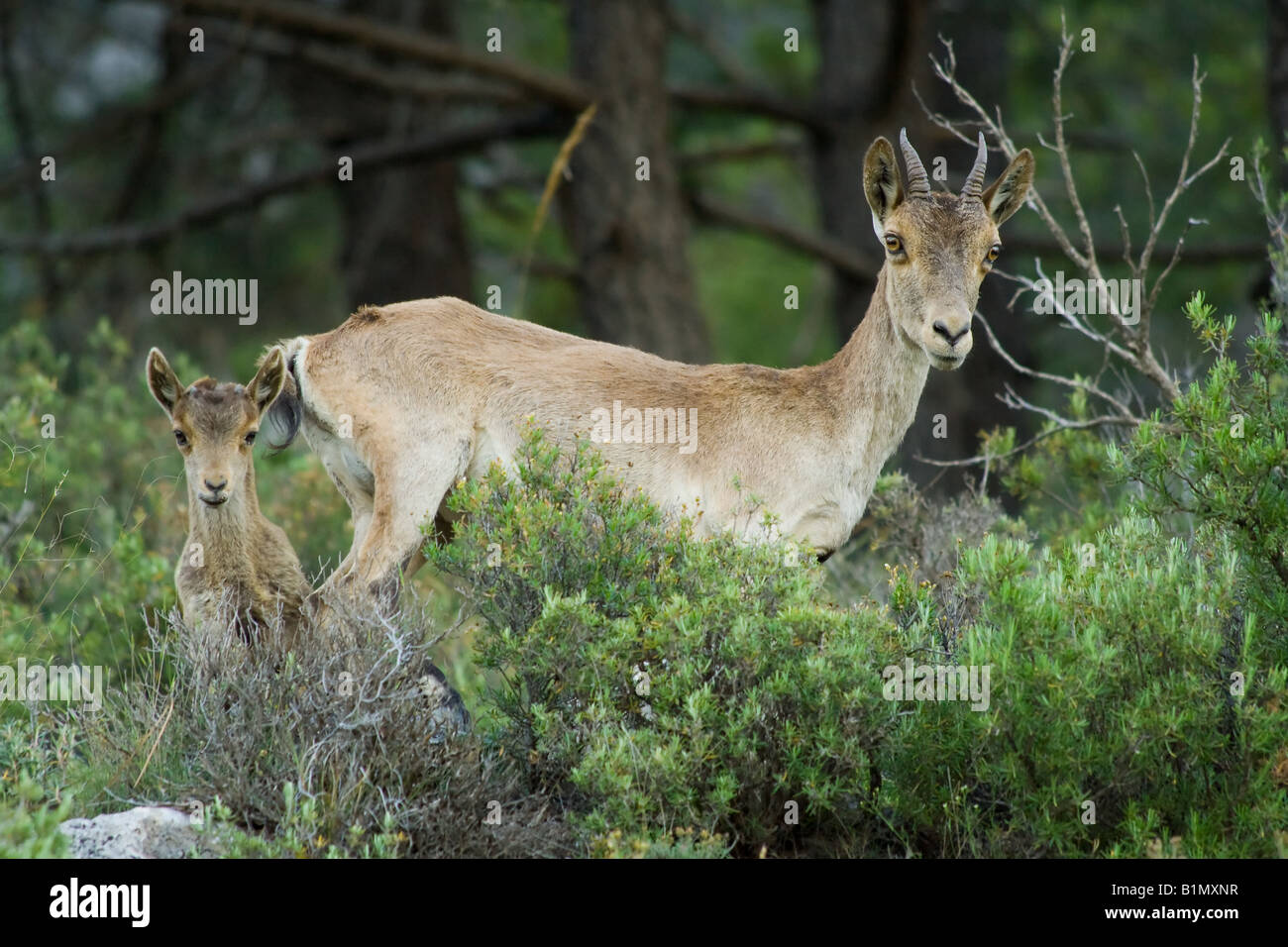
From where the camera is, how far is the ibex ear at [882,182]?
23.1 feet

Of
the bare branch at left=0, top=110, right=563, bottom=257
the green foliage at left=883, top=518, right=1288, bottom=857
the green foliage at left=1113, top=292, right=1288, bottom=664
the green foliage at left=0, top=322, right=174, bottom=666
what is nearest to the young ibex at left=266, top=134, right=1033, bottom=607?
the green foliage at left=1113, top=292, right=1288, bottom=664

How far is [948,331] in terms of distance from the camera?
6590mm

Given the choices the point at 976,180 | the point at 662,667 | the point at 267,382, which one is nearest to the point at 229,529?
the point at 267,382

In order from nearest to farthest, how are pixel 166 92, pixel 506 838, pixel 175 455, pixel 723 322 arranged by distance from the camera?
pixel 506 838 < pixel 175 455 < pixel 166 92 < pixel 723 322

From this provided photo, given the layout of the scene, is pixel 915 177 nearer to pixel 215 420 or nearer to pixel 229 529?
pixel 215 420

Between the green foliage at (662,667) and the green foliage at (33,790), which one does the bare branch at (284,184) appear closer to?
the green foliage at (33,790)

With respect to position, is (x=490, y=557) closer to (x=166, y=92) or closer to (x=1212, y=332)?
(x=1212, y=332)

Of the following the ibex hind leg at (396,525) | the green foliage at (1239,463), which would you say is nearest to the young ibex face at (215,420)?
the ibex hind leg at (396,525)

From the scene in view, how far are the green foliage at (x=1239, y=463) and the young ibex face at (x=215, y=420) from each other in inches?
153

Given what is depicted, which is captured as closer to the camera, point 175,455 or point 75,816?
point 75,816

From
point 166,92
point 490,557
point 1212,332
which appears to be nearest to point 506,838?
point 490,557

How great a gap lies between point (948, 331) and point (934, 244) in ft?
1.70

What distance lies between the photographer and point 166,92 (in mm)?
15758
